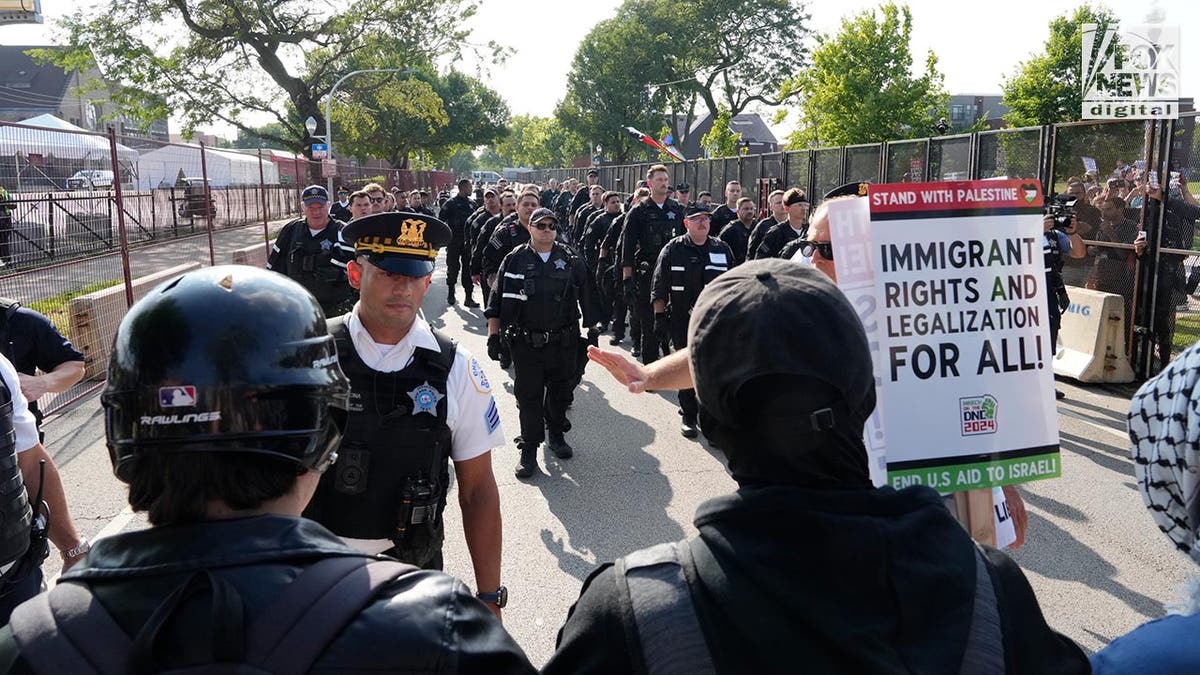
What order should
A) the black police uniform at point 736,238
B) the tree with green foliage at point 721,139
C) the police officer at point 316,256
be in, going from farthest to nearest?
the tree with green foliage at point 721,139 → the black police uniform at point 736,238 → the police officer at point 316,256

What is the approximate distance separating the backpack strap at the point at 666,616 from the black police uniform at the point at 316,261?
25.0 ft

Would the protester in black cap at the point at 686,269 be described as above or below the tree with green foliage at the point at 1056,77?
below

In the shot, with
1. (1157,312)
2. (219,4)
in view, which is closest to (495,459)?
(1157,312)

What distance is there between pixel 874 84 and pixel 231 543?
121ft

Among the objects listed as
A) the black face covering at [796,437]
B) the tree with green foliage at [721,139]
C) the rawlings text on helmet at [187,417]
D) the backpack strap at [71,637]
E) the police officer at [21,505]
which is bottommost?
the police officer at [21,505]

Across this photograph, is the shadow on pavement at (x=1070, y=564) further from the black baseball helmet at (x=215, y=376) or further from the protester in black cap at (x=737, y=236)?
the protester in black cap at (x=737, y=236)

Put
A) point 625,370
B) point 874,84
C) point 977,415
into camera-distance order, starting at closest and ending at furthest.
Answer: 1. point 625,370
2. point 977,415
3. point 874,84

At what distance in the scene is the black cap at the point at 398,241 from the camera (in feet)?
10.7

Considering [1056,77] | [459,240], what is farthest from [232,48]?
[1056,77]

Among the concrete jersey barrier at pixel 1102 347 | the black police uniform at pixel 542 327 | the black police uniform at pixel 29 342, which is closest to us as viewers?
the black police uniform at pixel 29 342

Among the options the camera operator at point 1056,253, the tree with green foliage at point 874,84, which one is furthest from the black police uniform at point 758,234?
the tree with green foliage at point 874,84

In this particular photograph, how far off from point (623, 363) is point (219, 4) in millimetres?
29933

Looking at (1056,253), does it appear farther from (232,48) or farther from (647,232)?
(232,48)

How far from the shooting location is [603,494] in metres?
6.40
